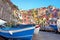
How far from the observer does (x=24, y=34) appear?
2031 centimetres

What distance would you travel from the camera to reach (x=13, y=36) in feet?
64.9

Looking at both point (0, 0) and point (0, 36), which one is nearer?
point (0, 36)

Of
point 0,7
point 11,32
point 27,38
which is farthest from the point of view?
point 0,7

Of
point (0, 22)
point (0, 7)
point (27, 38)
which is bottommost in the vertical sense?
point (27, 38)

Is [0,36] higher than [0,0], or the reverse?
[0,0]

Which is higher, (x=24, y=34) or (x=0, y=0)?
(x=0, y=0)

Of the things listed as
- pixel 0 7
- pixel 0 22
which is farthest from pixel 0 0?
pixel 0 22

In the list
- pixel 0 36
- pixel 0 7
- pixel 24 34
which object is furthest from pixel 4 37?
pixel 0 7

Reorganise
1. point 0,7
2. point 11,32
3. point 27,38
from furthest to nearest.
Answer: point 0,7 → point 27,38 → point 11,32

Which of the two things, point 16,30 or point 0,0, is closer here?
point 16,30

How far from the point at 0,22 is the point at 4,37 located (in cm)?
228

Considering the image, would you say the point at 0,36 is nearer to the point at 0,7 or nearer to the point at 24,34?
the point at 24,34

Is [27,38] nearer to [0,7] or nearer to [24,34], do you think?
[24,34]

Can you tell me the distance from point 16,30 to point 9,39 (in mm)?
1150
